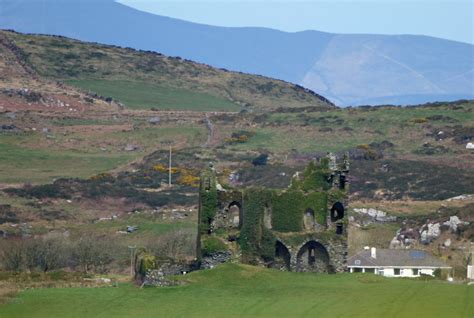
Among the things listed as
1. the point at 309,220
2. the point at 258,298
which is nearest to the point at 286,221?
the point at 309,220

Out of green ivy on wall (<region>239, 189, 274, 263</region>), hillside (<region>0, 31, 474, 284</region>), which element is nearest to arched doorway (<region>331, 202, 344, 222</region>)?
green ivy on wall (<region>239, 189, 274, 263</region>)

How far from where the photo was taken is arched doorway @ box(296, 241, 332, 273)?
73.8 metres

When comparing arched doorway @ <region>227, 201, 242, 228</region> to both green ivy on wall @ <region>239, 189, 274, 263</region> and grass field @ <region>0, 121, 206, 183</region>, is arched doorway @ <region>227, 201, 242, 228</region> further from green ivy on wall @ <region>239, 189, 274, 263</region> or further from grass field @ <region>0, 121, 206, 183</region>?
grass field @ <region>0, 121, 206, 183</region>

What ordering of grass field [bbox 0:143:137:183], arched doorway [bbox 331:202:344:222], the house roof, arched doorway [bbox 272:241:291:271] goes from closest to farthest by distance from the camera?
arched doorway [bbox 272:241:291:271] → arched doorway [bbox 331:202:344:222] → the house roof → grass field [bbox 0:143:137:183]

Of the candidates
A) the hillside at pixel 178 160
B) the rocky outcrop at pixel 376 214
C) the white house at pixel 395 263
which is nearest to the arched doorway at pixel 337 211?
the white house at pixel 395 263

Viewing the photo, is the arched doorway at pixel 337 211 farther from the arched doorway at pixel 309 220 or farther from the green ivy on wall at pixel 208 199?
the green ivy on wall at pixel 208 199

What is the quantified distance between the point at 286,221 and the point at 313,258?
2.34m

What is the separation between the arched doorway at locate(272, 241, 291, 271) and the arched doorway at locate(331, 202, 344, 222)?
2.93 m

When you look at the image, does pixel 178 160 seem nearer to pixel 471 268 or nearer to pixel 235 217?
pixel 235 217

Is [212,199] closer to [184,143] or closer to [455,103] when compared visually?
[184,143]

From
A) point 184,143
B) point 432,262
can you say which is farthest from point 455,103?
point 432,262

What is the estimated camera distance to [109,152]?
159875mm

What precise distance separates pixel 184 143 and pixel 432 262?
80.3 m

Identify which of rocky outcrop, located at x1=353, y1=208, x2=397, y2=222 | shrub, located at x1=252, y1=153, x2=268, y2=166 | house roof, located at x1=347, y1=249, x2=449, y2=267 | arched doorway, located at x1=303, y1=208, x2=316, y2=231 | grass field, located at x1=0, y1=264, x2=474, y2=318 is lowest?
grass field, located at x1=0, y1=264, x2=474, y2=318
